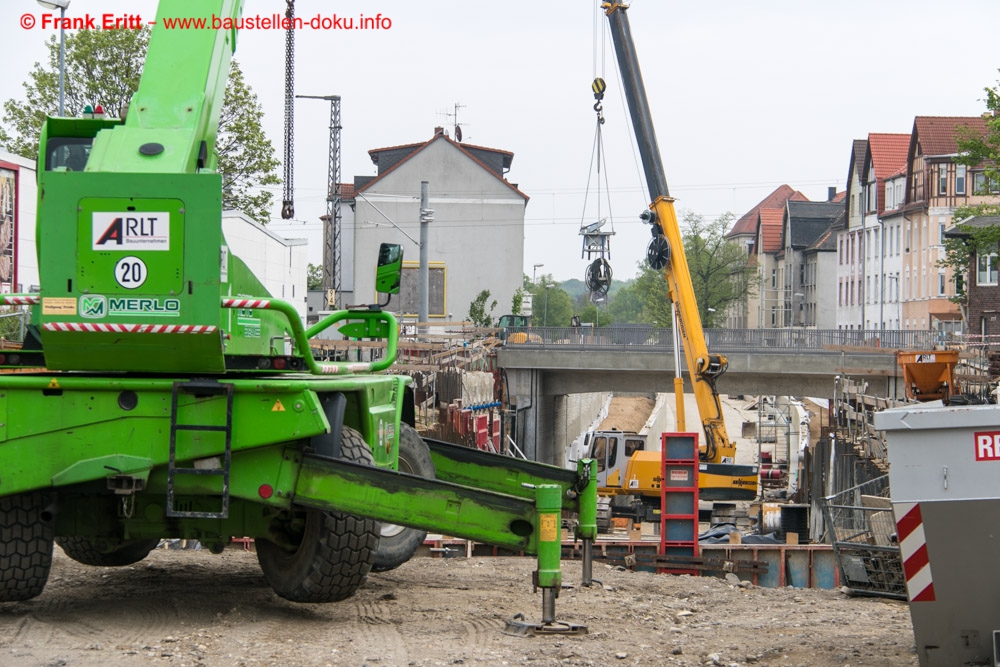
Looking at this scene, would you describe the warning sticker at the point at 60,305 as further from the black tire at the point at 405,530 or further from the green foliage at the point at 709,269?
the green foliage at the point at 709,269

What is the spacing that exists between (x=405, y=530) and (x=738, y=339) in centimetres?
3720

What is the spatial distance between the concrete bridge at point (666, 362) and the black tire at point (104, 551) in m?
35.0

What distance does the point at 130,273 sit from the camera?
7.71 meters

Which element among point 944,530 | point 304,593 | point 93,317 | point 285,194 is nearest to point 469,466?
point 304,593

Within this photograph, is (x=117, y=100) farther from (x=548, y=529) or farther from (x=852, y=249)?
(x=852, y=249)

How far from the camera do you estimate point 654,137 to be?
29047 mm

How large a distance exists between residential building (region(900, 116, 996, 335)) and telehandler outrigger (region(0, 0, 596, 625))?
219 feet

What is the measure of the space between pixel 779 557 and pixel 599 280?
1701 centimetres

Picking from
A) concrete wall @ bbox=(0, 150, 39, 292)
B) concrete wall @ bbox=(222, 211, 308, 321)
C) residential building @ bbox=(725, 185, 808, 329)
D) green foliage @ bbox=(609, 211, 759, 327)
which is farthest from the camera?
residential building @ bbox=(725, 185, 808, 329)

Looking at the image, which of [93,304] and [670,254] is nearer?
[93,304]

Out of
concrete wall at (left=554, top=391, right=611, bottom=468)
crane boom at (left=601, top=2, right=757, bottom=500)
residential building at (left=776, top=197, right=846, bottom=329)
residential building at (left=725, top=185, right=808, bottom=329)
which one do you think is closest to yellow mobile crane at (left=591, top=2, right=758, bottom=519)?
crane boom at (left=601, top=2, right=757, bottom=500)

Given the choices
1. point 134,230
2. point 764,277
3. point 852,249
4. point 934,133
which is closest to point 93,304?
A: point 134,230

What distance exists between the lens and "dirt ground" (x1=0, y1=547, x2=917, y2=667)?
25.6ft

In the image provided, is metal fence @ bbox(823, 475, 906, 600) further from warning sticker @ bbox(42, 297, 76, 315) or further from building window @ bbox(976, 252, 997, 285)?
building window @ bbox(976, 252, 997, 285)
